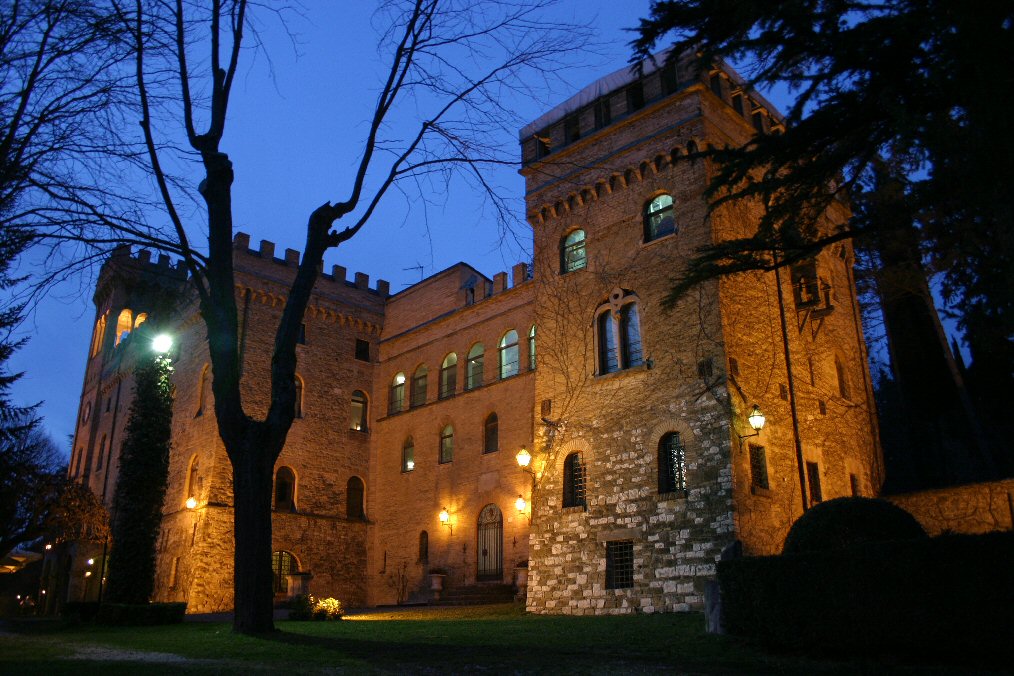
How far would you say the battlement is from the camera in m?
27.7

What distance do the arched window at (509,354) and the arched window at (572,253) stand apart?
5.09 meters

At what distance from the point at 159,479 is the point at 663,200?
1710cm

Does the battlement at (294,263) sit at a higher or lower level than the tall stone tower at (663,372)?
higher

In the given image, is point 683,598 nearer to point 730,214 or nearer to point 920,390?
point 730,214

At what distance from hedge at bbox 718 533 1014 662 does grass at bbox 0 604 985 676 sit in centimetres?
38

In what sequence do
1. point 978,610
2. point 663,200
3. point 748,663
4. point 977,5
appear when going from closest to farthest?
point 977,5 → point 978,610 → point 748,663 → point 663,200

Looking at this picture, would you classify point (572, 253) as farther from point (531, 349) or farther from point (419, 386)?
point (419, 386)

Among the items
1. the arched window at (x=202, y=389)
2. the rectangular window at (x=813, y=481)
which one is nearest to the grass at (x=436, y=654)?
the rectangular window at (x=813, y=481)

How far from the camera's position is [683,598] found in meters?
15.6

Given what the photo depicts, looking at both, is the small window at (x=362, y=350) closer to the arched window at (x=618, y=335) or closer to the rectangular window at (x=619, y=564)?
the arched window at (x=618, y=335)

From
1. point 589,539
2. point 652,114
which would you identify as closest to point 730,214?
point 652,114

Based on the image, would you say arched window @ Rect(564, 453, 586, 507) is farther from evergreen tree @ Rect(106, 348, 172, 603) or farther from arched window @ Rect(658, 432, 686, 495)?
evergreen tree @ Rect(106, 348, 172, 603)

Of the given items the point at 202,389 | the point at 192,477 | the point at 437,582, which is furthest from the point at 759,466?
the point at 202,389

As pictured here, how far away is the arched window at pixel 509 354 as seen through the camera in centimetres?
2525
